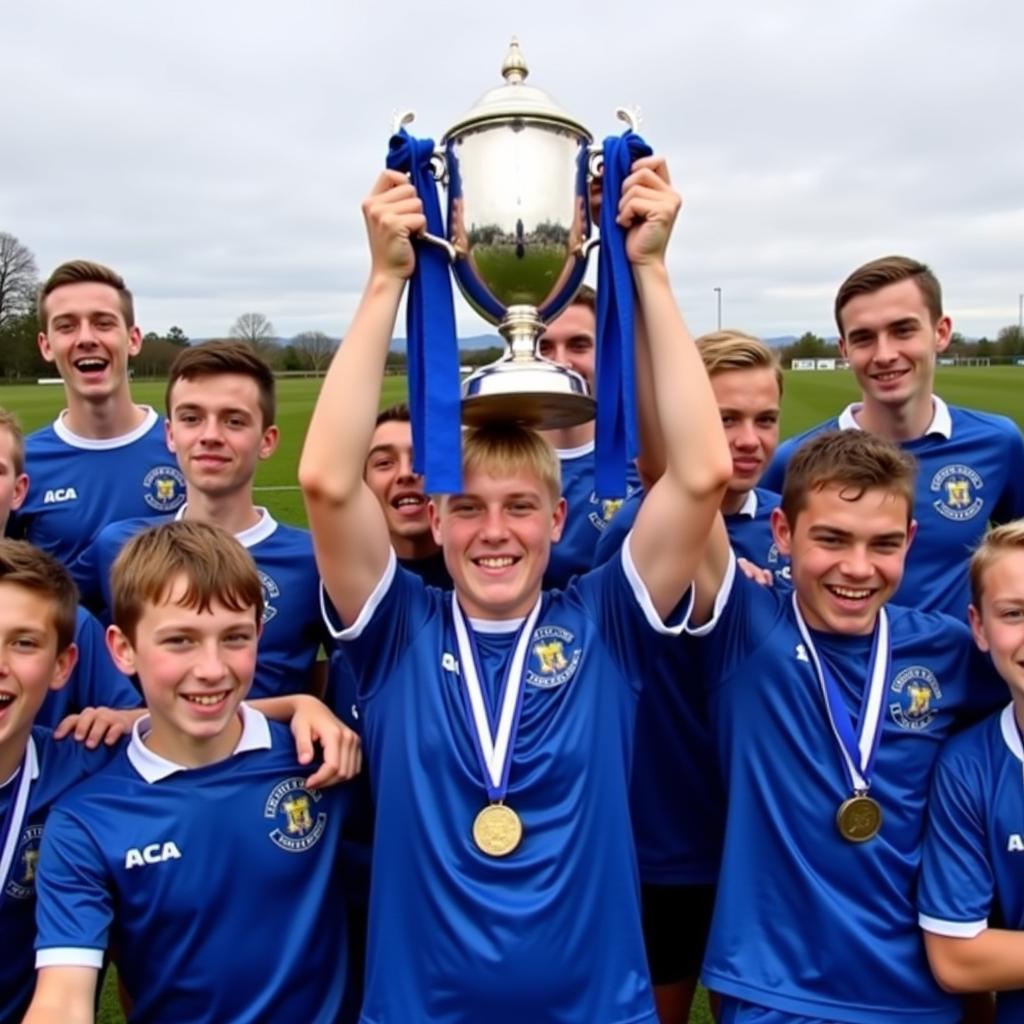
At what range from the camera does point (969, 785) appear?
226 cm

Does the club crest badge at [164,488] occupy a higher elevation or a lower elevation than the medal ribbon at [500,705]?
higher

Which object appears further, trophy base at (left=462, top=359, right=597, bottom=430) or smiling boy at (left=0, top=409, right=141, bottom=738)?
smiling boy at (left=0, top=409, right=141, bottom=738)

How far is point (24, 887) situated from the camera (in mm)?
2277

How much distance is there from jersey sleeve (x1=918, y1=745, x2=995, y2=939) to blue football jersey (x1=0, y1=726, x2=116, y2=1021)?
1.91m

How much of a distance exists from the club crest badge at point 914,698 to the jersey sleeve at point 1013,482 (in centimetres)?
117

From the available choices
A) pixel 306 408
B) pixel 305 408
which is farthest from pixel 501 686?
pixel 305 408

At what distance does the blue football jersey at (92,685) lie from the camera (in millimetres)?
2707

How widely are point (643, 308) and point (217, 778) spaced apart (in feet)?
4.60

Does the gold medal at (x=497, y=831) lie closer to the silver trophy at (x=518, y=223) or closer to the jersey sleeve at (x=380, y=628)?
the jersey sleeve at (x=380, y=628)

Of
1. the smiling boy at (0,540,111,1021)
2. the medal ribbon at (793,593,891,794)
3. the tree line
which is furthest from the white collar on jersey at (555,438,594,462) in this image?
the tree line

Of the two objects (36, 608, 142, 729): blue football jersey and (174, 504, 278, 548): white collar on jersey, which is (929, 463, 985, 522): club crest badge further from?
(36, 608, 142, 729): blue football jersey

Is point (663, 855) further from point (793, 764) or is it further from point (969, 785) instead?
point (969, 785)

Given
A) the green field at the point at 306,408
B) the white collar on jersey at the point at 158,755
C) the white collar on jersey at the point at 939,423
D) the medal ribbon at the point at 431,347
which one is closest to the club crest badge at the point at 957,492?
the white collar on jersey at the point at 939,423

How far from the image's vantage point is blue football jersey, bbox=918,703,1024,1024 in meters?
2.19
